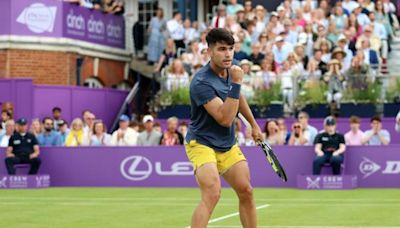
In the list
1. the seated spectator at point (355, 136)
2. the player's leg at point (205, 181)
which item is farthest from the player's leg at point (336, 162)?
the player's leg at point (205, 181)

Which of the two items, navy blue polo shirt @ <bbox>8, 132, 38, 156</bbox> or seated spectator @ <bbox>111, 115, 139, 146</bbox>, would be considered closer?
navy blue polo shirt @ <bbox>8, 132, 38, 156</bbox>

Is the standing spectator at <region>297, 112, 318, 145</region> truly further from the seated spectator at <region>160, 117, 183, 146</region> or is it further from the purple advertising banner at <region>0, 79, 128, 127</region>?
the purple advertising banner at <region>0, 79, 128, 127</region>

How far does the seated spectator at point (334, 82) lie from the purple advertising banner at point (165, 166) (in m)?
4.22

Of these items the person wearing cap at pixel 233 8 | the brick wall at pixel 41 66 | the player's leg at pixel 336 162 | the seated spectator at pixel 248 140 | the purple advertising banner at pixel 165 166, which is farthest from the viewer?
the person wearing cap at pixel 233 8

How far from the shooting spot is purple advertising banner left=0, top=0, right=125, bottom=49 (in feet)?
93.8

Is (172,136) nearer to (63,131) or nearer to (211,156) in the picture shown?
(63,131)

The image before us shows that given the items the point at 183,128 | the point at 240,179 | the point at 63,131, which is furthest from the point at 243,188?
the point at 63,131

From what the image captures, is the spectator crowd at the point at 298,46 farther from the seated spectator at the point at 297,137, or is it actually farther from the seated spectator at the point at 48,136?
the seated spectator at the point at 48,136

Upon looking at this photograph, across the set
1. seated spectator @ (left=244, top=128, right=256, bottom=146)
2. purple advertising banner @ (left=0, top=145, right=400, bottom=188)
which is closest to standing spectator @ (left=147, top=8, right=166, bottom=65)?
seated spectator @ (left=244, top=128, right=256, bottom=146)

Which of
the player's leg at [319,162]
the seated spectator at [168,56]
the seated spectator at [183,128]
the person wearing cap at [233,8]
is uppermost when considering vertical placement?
the person wearing cap at [233,8]

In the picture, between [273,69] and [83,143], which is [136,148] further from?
[273,69]

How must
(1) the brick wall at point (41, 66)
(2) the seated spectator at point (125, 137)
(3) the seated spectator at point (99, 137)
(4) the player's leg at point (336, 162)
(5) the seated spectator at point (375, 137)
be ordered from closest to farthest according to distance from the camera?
(4) the player's leg at point (336, 162) → (5) the seated spectator at point (375, 137) → (2) the seated spectator at point (125, 137) → (3) the seated spectator at point (99, 137) → (1) the brick wall at point (41, 66)

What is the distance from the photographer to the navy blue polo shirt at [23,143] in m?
22.2

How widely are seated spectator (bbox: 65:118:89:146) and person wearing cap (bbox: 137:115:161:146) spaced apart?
1.21 meters
